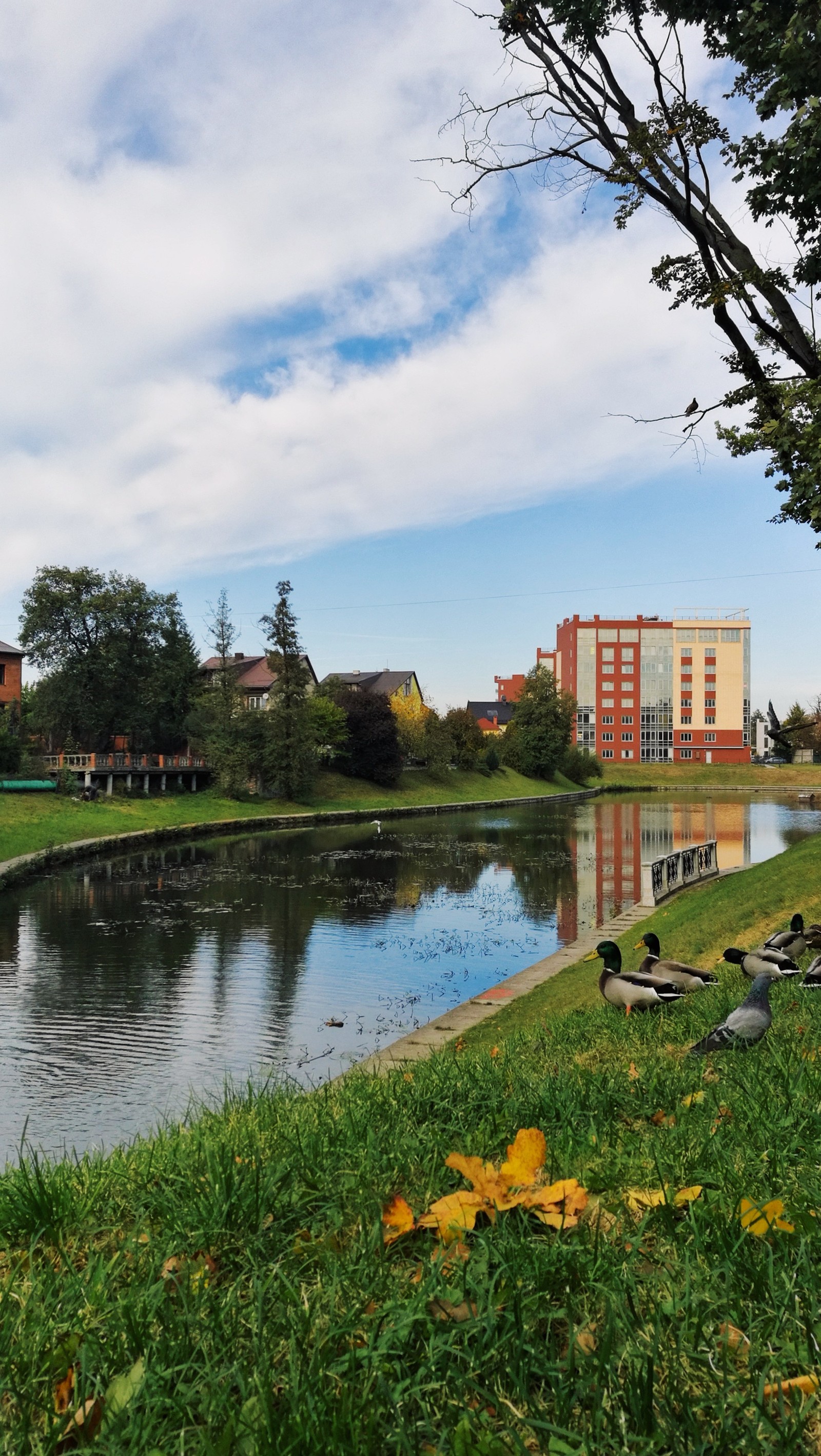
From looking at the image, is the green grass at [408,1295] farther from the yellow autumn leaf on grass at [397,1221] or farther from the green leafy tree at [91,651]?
the green leafy tree at [91,651]

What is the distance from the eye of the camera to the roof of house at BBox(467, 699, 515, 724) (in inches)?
6570

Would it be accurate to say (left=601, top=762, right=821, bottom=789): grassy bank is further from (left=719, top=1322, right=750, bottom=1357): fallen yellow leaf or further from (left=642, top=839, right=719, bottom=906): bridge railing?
(left=719, top=1322, right=750, bottom=1357): fallen yellow leaf

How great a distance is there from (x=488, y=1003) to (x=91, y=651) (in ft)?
174

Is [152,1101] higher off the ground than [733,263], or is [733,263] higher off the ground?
[733,263]

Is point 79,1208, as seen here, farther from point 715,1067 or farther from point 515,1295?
point 715,1067

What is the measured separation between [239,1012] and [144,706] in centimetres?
5232

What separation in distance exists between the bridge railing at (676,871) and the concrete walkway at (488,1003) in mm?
1479

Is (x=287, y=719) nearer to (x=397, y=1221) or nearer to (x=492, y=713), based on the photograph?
(x=397, y=1221)

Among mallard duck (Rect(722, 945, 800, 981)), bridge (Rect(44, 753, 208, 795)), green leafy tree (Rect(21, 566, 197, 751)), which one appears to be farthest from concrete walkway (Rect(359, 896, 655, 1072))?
green leafy tree (Rect(21, 566, 197, 751))

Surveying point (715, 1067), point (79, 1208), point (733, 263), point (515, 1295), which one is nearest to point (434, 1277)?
point (515, 1295)

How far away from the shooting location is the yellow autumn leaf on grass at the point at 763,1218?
2.75m

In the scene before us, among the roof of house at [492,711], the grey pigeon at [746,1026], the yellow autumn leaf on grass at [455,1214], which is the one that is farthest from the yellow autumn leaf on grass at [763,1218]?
the roof of house at [492,711]

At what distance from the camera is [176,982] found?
1673cm

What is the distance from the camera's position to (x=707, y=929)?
15.1m
